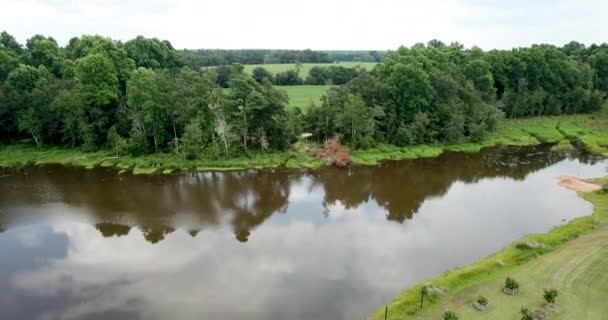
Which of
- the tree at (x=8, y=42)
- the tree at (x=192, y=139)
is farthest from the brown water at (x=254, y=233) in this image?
the tree at (x=8, y=42)

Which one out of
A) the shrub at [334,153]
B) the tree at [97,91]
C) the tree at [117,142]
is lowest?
the shrub at [334,153]

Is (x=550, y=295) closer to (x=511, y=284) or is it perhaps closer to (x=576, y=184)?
(x=511, y=284)

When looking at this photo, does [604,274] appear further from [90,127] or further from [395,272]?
[90,127]

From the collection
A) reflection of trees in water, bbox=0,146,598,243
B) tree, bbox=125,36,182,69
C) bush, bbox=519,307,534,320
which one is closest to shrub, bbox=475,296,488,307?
bush, bbox=519,307,534,320

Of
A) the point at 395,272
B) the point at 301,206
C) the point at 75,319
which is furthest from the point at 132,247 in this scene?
the point at 395,272

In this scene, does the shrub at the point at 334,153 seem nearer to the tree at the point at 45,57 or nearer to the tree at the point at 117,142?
the tree at the point at 117,142

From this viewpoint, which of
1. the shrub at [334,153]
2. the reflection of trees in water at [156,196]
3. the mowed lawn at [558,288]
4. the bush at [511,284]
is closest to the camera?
the mowed lawn at [558,288]

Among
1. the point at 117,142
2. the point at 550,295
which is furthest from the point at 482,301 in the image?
the point at 117,142
